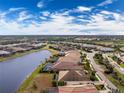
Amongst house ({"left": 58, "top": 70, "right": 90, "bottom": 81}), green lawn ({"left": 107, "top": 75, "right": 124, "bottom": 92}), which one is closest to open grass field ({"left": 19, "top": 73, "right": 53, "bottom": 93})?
house ({"left": 58, "top": 70, "right": 90, "bottom": 81})

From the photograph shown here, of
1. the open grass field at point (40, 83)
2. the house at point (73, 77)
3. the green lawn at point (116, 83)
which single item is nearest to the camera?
the open grass field at point (40, 83)

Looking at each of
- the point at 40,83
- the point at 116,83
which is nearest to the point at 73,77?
the point at 40,83

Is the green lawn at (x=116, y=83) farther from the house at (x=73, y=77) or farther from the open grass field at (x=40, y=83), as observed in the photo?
the open grass field at (x=40, y=83)

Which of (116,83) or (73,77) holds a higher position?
(73,77)

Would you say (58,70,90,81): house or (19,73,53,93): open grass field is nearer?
(19,73,53,93): open grass field

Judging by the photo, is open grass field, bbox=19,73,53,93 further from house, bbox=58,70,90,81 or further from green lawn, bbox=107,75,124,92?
green lawn, bbox=107,75,124,92

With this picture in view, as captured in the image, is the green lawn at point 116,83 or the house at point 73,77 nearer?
the green lawn at point 116,83

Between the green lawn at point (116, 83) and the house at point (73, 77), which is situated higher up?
the house at point (73, 77)

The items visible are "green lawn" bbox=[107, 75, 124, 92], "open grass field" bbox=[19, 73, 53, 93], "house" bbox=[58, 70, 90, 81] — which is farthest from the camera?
"house" bbox=[58, 70, 90, 81]

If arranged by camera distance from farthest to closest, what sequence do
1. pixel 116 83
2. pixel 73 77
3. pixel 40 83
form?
pixel 73 77
pixel 116 83
pixel 40 83

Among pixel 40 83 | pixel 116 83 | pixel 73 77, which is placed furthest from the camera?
pixel 73 77

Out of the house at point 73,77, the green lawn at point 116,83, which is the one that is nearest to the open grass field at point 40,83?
the house at point 73,77

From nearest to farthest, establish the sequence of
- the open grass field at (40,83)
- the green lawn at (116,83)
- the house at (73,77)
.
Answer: the open grass field at (40,83), the green lawn at (116,83), the house at (73,77)

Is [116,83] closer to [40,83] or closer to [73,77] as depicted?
[73,77]
